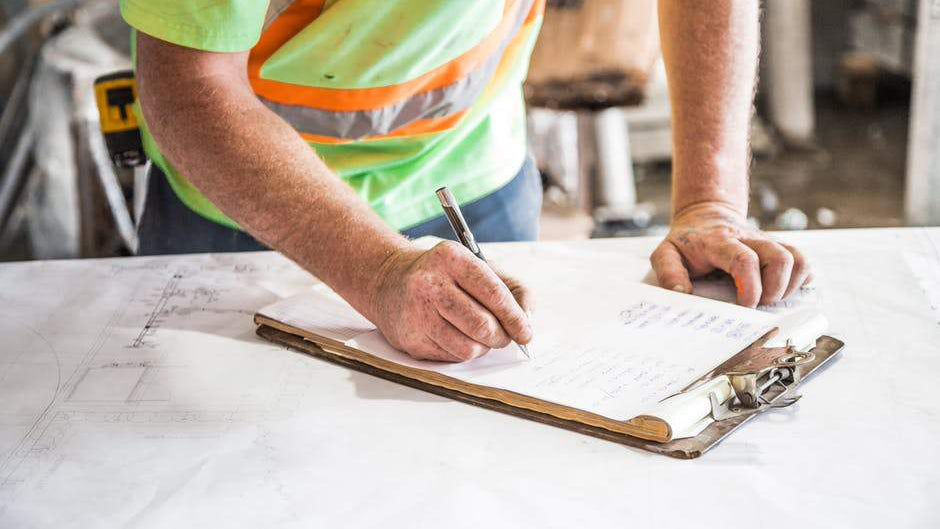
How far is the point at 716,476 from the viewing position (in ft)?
2.29

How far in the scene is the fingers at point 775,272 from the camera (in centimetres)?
99

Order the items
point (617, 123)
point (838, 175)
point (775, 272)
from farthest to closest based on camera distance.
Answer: point (838, 175)
point (617, 123)
point (775, 272)

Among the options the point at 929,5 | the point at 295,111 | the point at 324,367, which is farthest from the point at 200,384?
the point at 929,5

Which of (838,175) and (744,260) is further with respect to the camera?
(838,175)

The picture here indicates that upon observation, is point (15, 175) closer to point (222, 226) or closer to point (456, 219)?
point (222, 226)

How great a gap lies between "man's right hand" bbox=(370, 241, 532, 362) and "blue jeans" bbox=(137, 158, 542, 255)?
47 centimetres

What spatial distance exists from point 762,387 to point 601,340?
160 millimetres

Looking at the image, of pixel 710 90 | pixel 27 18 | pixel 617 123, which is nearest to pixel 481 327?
pixel 710 90

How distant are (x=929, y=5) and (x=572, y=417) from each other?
1843mm

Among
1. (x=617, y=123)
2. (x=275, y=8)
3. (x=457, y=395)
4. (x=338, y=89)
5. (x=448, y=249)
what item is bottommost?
(x=617, y=123)

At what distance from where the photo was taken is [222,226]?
1.33 meters

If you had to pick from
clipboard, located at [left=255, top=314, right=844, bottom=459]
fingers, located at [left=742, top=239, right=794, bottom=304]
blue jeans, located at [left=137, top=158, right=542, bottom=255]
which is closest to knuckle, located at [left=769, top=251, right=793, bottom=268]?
fingers, located at [left=742, top=239, right=794, bottom=304]

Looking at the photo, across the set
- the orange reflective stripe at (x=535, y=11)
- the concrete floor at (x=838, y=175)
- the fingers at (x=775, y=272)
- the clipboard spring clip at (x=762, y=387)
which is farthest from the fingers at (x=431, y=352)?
the concrete floor at (x=838, y=175)

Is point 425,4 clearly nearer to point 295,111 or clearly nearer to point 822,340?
point 295,111
